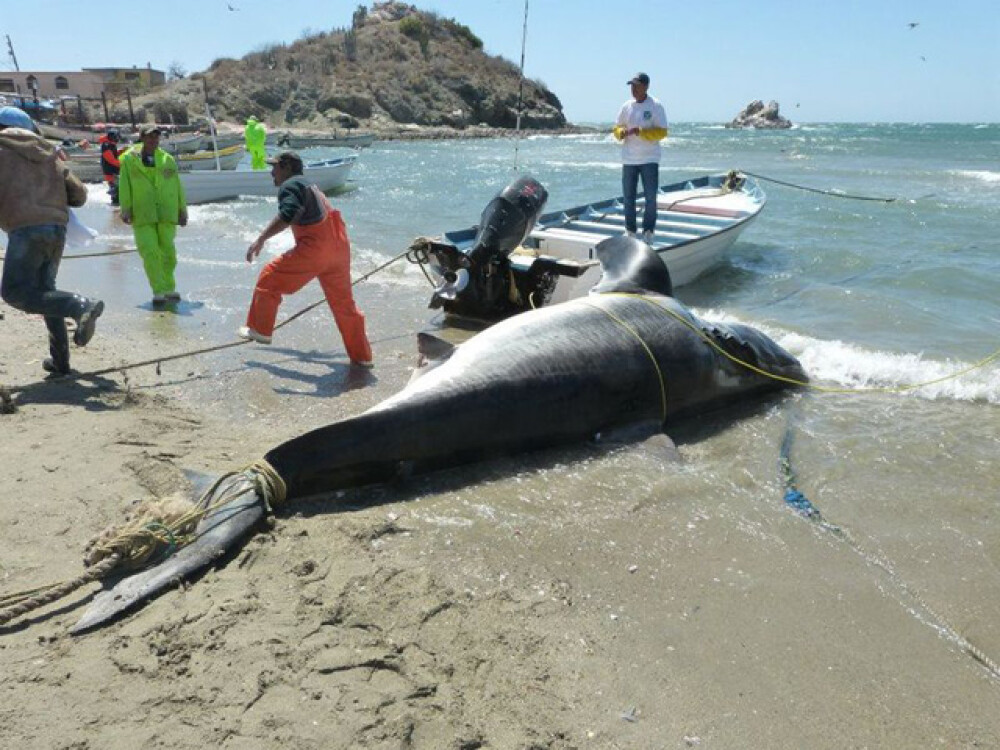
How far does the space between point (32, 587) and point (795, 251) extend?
47.2 ft

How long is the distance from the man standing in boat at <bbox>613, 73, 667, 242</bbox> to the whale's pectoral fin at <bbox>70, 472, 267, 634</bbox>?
293 inches

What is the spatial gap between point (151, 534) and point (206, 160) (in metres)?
24.6

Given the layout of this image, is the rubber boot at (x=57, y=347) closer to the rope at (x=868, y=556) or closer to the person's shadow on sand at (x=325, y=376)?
the person's shadow on sand at (x=325, y=376)

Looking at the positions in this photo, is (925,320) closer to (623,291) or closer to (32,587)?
(623,291)

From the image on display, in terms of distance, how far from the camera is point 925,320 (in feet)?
33.2

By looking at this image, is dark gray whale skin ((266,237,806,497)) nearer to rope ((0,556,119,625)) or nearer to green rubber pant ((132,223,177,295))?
rope ((0,556,119,625))

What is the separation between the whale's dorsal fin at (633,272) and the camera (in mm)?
6775

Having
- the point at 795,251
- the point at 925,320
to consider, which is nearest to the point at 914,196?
the point at 795,251

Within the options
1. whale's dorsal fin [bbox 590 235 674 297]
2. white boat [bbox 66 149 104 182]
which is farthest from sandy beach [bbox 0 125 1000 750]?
white boat [bbox 66 149 104 182]

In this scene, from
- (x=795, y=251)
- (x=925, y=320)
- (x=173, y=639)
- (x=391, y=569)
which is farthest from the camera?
(x=795, y=251)

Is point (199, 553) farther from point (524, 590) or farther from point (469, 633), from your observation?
point (524, 590)

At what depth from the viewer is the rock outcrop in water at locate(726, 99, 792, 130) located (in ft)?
424

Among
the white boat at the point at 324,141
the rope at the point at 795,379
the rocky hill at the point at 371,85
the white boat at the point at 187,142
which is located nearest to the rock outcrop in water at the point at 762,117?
the rocky hill at the point at 371,85

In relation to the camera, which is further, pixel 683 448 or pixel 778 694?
pixel 683 448
